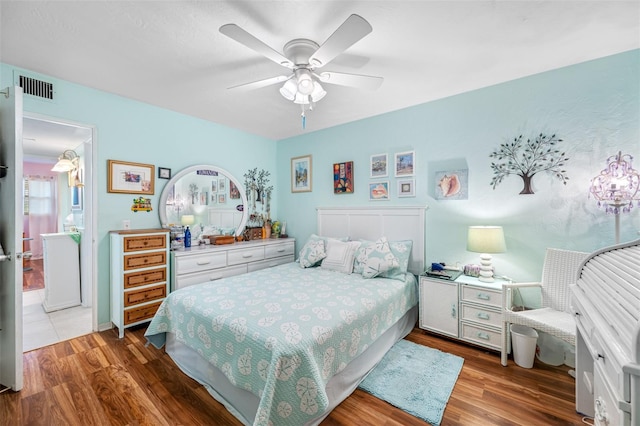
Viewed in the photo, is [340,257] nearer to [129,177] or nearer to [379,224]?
[379,224]

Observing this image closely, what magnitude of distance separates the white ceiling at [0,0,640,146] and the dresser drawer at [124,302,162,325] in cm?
237

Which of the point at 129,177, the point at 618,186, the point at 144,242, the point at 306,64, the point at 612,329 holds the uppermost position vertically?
the point at 306,64

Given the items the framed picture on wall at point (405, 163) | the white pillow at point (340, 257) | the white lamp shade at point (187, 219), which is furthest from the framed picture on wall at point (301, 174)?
the white lamp shade at point (187, 219)

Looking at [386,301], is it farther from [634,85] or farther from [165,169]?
[165,169]

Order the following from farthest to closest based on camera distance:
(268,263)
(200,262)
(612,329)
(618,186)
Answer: (268,263)
(200,262)
(618,186)
(612,329)

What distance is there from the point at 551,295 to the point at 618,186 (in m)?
1.02

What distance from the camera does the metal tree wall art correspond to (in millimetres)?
2389

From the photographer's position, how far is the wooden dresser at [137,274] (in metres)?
2.72

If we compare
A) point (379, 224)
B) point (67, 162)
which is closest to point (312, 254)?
point (379, 224)

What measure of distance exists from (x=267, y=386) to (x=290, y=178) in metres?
3.46

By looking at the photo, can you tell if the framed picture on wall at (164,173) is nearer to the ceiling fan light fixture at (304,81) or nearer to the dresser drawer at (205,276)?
the dresser drawer at (205,276)

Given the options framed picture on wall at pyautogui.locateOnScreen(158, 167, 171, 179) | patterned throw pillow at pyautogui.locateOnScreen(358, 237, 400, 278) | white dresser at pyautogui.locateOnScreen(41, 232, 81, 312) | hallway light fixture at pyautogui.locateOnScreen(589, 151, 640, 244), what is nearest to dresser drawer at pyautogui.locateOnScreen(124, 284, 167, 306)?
framed picture on wall at pyautogui.locateOnScreen(158, 167, 171, 179)

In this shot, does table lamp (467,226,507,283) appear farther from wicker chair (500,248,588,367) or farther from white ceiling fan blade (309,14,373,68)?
white ceiling fan blade (309,14,373,68)

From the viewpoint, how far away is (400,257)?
296 centimetres
